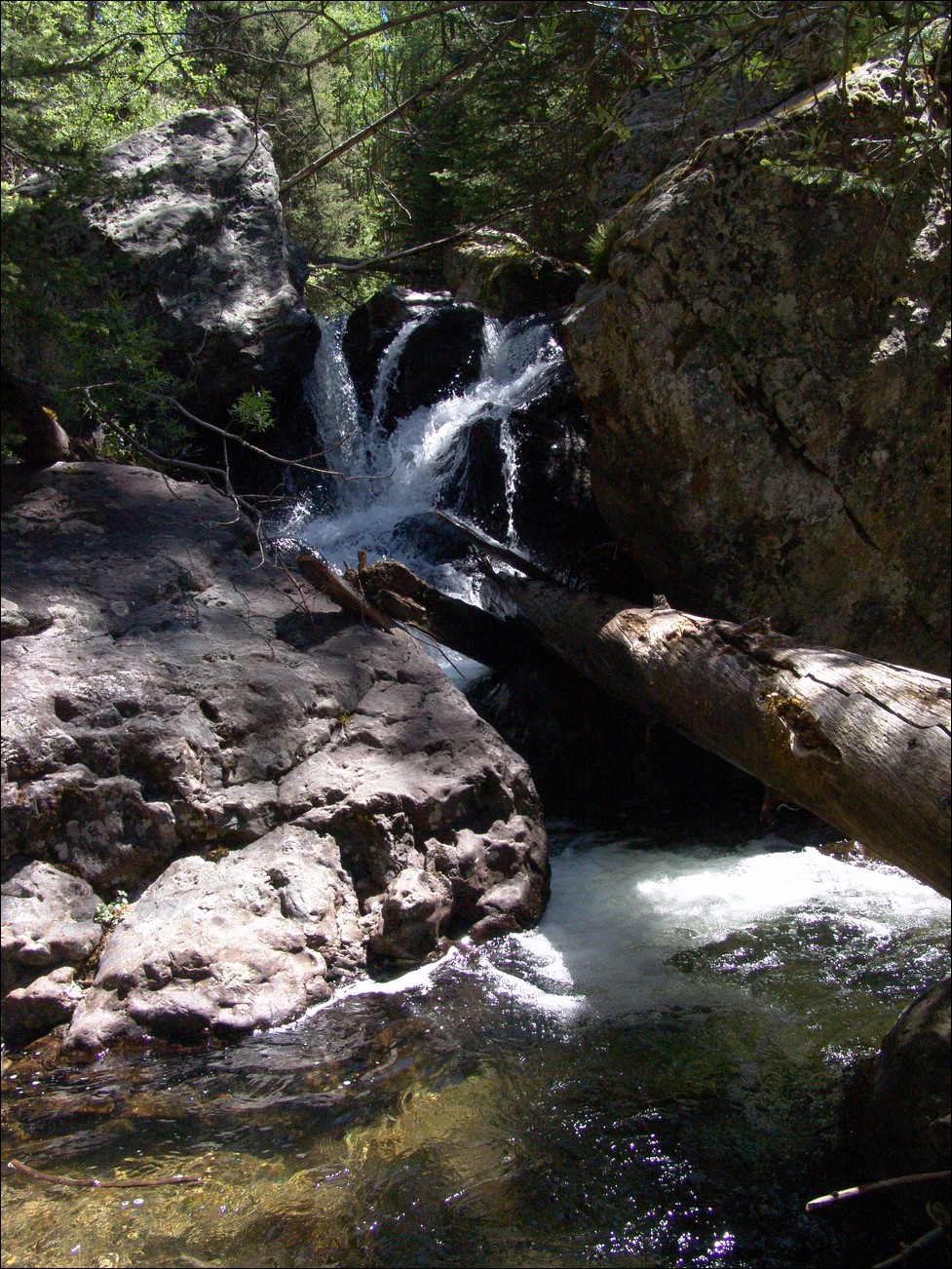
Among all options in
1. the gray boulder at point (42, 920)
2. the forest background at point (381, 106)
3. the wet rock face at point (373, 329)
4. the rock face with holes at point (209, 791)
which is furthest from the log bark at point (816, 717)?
the wet rock face at point (373, 329)

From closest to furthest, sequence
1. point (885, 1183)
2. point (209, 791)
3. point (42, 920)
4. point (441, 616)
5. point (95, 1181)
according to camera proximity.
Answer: point (885, 1183) < point (95, 1181) < point (42, 920) < point (209, 791) < point (441, 616)

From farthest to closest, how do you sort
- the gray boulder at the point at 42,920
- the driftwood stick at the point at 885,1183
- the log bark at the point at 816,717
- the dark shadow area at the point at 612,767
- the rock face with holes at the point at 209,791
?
the dark shadow area at the point at 612,767 → the rock face with holes at the point at 209,791 → the gray boulder at the point at 42,920 → the log bark at the point at 816,717 → the driftwood stick at the point at 885,1183

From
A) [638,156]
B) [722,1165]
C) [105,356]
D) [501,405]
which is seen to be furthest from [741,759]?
[638,156]

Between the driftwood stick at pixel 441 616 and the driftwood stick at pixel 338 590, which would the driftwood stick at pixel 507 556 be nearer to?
the driftwood stick at pixel 441 616

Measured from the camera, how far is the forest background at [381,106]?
161 inches

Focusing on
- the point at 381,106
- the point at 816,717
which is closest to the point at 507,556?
the point at 816,717

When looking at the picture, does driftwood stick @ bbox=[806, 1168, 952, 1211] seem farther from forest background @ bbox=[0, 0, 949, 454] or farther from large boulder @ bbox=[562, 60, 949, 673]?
large boulder @ bbox=[562, 60, 949, 673]

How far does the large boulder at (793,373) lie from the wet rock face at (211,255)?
4.12 metres

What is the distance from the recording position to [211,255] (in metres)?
8.77

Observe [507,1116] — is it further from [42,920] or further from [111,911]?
[42,920]

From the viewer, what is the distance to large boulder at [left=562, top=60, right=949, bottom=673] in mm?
5715

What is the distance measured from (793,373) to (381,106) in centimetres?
723

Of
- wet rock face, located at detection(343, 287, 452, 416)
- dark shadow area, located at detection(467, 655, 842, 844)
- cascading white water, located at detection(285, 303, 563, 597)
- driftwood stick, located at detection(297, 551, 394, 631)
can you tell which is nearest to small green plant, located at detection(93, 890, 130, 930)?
driftwood stick, located at detection(297, 551, 394, 631)

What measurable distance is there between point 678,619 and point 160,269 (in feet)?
21.3
